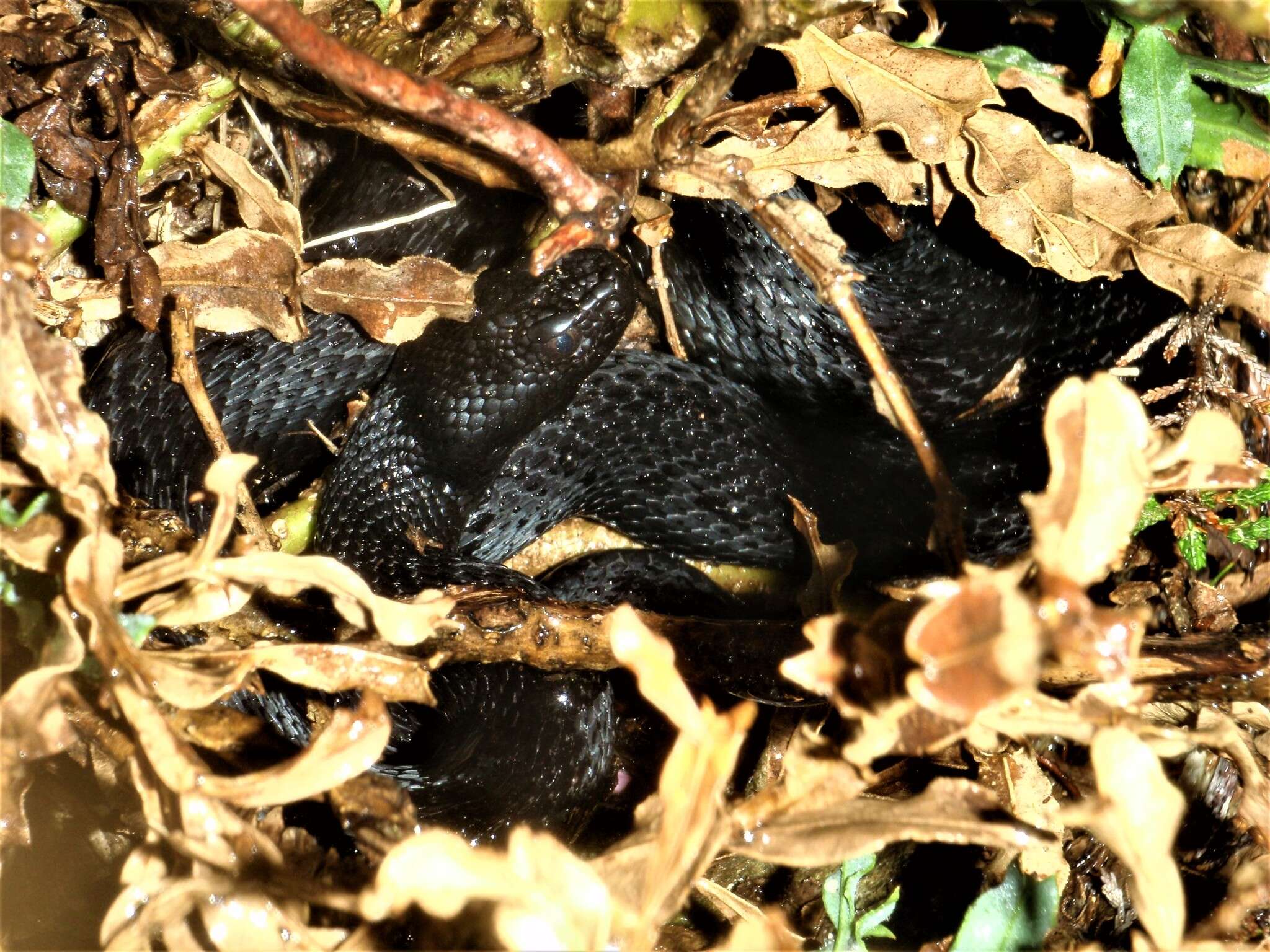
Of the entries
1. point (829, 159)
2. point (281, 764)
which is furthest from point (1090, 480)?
point (829, 159)

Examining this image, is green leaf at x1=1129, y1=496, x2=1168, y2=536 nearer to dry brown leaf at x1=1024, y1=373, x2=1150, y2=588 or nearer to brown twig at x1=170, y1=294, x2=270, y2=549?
dry brown leaf at x1=1024, y1=373, x2=1150, y2=588

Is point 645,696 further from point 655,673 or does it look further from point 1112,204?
point 1112,204

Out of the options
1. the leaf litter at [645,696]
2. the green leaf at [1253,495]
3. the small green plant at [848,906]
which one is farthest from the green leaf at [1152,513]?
the small green plant at [848,906]

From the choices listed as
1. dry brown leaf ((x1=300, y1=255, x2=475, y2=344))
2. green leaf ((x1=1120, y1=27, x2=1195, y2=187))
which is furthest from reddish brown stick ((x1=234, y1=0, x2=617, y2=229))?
green leaf ((x1=1120, y1=27, x2=1195, y2=187))

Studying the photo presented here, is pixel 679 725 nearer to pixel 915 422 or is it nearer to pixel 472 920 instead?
pixel 472 920

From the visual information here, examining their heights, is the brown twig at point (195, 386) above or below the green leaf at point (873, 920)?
above

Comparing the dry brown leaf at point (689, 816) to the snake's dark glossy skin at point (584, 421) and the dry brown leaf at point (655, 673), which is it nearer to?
the dry brown leaf at point (655, 673)

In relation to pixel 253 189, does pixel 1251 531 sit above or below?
below
